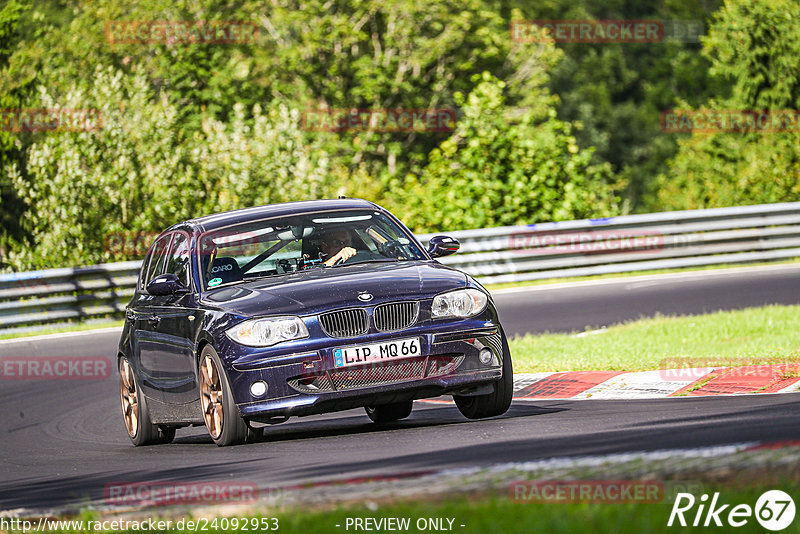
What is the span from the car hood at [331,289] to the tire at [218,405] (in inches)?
14.7

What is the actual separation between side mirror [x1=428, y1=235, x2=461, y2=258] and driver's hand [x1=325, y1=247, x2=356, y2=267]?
2.10ft

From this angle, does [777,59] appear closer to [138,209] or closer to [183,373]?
[138,209]

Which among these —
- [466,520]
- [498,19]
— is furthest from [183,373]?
[498,19]

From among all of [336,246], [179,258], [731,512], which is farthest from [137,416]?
[731,512]

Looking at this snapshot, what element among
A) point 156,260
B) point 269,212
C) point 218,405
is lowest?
Result: point 218,405

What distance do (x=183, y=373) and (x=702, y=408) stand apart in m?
3.54

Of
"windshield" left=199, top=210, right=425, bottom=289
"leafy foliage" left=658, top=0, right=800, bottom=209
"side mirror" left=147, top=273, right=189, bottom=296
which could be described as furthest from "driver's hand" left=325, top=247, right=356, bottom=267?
"leafy foliage" left=658, top=0, right=800, bottom=209

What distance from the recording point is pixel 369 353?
8.59 metres

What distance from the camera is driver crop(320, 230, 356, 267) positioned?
9.79 m

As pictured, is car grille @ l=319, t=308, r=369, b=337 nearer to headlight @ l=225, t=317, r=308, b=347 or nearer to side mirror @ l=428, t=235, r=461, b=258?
headlight @ l=225, t=317, r=308, b=347

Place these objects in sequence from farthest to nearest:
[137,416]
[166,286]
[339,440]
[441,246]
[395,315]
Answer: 1. [137,416]
2. [441,246]
3. [166,286]
4. [339,440]
5. [395,315]

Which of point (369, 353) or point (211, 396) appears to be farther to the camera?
point (211, 396)

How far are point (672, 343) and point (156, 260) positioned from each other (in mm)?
5359

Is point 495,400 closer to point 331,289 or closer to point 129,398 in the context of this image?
point 331,289
